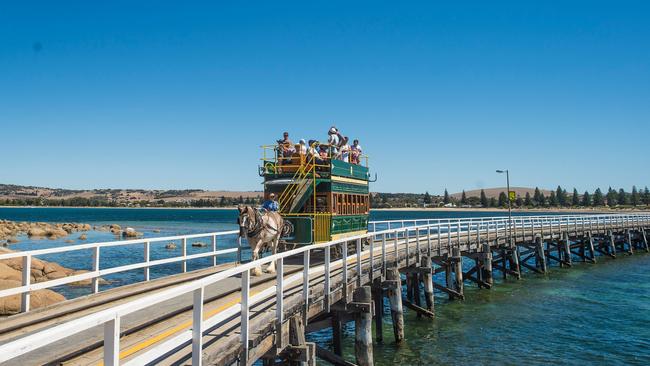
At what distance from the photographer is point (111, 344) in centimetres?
414

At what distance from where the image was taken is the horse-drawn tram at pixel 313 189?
18.0 metres

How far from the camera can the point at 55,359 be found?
20.0 ft

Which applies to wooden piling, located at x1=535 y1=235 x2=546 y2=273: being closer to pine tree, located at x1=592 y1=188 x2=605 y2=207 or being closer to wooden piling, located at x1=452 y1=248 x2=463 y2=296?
wooden piling, located at x1=452 y1=248 x2=463 y2=296

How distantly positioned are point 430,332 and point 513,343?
2.65 m

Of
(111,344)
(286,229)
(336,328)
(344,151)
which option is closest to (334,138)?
(344,151)

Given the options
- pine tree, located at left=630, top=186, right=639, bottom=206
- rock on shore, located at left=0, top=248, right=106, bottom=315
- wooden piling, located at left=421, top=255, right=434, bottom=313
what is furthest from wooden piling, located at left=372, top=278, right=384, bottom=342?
pine tree, located at left=630, top=186, right=639, bottom=206

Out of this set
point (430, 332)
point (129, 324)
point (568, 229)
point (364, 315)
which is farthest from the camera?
point (568, 229)

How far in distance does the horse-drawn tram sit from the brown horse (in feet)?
7.92

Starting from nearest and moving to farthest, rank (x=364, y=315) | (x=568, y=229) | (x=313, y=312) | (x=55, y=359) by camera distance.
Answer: (x=55, y=359)
(x=313, y=312)
(x=364, y=315)
(x=568, y=229)

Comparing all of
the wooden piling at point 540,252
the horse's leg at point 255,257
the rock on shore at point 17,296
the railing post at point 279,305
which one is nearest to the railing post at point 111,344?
the railing post at point 279,305

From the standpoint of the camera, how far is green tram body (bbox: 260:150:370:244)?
1794cm

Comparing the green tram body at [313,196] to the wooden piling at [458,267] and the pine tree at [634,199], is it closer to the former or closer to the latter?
the wooden piling at [458,267]

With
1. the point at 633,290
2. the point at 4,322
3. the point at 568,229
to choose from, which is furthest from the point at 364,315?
the point at 568,229

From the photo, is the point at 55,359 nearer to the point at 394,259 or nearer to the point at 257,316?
the point at 257,316
